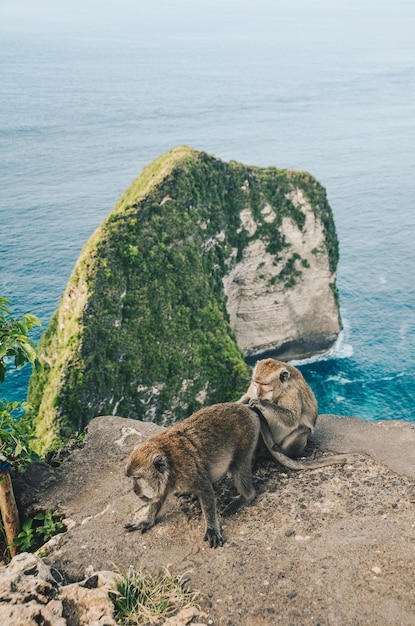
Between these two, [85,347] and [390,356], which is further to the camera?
[390,356]

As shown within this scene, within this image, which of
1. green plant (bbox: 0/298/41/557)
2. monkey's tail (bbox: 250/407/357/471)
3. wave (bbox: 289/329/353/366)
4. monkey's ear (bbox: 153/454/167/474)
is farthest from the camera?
wave (bbox: 289/329/353/366)

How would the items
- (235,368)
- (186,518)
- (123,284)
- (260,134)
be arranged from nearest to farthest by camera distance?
(186,518)
(123,284)
(235,368)
(260,134)

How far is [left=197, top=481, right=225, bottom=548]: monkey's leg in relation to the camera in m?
9.51

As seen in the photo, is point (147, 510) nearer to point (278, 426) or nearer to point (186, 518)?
point (186, 518)

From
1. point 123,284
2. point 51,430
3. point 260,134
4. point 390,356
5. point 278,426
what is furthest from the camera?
point 260,134

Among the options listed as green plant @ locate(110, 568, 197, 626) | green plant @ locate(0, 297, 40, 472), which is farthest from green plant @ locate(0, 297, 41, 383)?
green plant @ locate(110, 568, 197, 626)

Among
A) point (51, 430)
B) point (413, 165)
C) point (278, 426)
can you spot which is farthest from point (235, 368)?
point (413, 165)

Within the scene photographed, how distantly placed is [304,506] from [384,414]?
36.7 metres

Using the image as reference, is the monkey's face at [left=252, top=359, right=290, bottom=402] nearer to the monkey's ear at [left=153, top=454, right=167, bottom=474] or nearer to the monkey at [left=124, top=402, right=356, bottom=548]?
the monkey at [left=124, top=402, right=356, bottom=548]

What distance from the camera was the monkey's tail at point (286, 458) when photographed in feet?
36.6

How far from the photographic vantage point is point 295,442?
461 inches

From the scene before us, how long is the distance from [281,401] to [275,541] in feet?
8.96

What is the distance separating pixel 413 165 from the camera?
95438mm

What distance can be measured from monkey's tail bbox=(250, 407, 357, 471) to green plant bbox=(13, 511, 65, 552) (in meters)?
3.81
